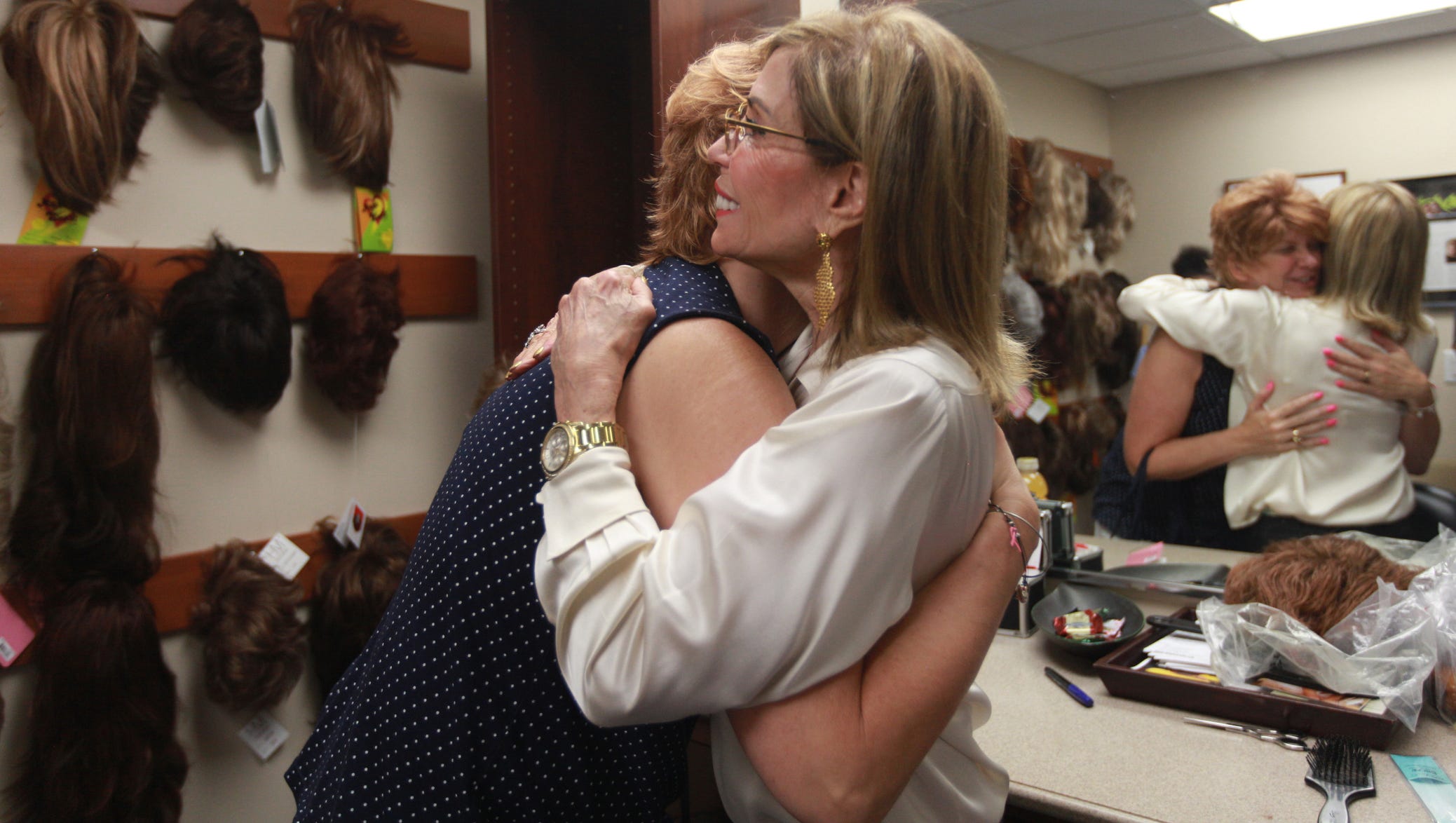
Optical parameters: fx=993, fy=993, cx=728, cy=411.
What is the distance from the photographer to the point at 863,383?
0.93m

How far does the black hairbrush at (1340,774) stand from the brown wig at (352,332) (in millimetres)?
2144

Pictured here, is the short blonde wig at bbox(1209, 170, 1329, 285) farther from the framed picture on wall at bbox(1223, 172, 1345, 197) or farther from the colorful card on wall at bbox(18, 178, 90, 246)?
the colorful card on wall at bbox(18, 178, 90, 246)

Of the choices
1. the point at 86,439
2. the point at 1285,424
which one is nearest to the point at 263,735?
the point at 86,439

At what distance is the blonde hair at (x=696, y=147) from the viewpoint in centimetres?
121

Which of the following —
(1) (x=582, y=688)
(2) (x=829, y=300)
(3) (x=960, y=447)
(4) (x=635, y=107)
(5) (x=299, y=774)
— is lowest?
(5) (x=299, y=774)

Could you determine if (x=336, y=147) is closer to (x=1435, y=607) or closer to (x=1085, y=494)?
(x=1085, y=494)

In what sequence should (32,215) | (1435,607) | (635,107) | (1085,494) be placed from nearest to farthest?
(1435,607) < (32,215) < (1085,494) < (635,107)

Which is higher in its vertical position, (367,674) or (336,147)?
(336,147)

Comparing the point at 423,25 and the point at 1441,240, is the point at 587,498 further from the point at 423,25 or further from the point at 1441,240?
the point at 423,25

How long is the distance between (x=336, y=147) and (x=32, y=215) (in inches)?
26.4

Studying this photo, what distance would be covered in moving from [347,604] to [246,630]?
24cm

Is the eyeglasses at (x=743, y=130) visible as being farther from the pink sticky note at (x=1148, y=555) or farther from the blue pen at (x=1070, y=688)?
the pink sticky note at (x=1148, y=555)

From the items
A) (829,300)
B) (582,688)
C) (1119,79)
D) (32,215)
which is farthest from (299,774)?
(1119,79)

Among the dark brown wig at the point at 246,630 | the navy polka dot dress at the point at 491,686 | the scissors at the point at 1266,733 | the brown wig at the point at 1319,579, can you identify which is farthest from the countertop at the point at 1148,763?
the dark brown wig at the point at 246,630
